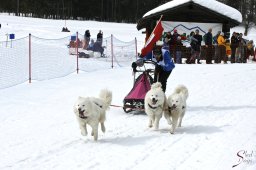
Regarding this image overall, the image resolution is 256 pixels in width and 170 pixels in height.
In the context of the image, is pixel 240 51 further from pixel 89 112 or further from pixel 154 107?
pixel 89 112

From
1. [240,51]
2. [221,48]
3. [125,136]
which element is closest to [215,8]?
[240,51]

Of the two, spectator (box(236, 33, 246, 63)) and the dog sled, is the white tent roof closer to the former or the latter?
spectator (box(236, 33, 246, 63))

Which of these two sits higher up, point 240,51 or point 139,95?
point 240,51

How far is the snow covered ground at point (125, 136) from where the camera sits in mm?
5918

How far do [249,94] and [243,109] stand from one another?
100 inches

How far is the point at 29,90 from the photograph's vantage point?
13.3 meters

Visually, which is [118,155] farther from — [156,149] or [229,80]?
[229,80]

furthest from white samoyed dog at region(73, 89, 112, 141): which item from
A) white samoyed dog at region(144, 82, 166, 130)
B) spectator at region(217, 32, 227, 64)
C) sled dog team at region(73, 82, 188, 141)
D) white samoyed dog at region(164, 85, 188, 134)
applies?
spectator at region(217, 32, 227, 64)

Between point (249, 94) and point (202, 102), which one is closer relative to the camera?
point (202, 102)

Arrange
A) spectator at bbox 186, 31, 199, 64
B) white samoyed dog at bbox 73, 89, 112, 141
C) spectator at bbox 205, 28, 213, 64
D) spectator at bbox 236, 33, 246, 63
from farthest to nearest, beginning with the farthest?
spectator at bbox 236, 33, 246, 63, spectator at bbox 205, 28, 213, 64, spectator at bbox 186, 31, 199, 64, white samoyed dog at bbox 73, 89, 112, 141

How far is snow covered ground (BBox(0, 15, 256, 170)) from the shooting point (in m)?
5.92

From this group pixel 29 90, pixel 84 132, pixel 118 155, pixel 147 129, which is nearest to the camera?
pixel 118 155

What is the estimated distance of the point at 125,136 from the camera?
297 inches

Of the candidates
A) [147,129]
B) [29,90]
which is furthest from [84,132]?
[29,90]
